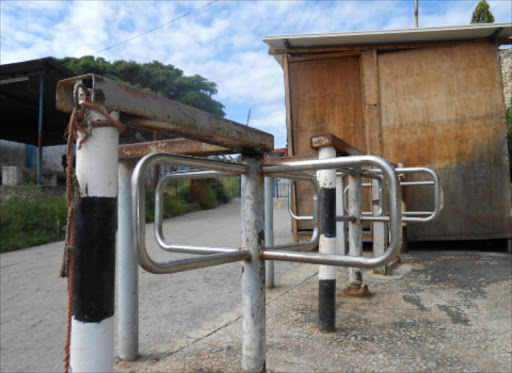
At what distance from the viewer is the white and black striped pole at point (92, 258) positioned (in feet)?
2.57

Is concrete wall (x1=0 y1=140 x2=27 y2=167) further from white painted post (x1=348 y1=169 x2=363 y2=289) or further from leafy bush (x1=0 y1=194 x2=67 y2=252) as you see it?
white painted post (x1=348 y1=169 x2=363 y2=289)

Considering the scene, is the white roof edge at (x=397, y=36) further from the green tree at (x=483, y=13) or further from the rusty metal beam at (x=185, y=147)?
the green tree at (x=483, y=13)

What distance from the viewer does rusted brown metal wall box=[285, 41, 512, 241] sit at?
4.57 metres

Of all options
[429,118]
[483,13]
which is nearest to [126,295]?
[429,118]

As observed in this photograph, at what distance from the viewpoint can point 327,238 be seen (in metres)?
2.00

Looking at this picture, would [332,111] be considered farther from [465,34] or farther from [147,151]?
[147,151]

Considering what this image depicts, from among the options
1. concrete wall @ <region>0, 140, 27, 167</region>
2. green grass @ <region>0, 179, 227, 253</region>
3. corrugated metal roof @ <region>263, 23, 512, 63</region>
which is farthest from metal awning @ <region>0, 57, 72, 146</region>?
corrugated metal roof @ <region>263, 23, 512, 63</region>

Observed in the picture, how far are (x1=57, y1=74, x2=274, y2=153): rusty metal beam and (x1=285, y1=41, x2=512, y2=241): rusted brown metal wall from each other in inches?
154

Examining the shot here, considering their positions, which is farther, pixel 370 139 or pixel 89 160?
pixel 370 139

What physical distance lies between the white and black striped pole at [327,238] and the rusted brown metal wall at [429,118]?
304 cm

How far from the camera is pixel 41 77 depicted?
28.7 ft

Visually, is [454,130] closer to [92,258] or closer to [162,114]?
[162,114]

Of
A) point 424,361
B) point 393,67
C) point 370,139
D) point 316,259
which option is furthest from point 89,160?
point 393,67

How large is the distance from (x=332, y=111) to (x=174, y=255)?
2805 millimetres
